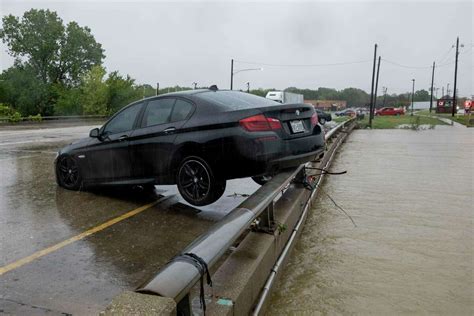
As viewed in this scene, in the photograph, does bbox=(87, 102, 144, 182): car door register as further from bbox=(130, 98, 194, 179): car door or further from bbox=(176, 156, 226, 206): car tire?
bbox=(176, 156, 226, 206): car tire

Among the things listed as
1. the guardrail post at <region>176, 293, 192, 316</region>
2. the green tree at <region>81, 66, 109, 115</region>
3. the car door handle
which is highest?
the green tree at <region>81, 66, 109, 115</region>

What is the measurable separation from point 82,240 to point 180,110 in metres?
2.05

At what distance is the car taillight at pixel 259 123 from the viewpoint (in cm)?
514

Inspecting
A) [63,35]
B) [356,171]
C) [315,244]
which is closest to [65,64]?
[63,35]

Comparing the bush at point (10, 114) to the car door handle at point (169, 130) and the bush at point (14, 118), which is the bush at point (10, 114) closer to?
the bush at point (14, 118)

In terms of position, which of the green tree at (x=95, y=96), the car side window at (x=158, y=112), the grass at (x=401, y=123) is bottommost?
the grass at (x=401, y=123)

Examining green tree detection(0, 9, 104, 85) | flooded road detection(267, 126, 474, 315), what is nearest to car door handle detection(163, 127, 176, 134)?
flooded road detection(267, 126, 474, 315)

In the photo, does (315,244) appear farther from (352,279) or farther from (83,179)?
(83,179)

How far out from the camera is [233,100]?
229 inches

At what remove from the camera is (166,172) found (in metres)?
5.75

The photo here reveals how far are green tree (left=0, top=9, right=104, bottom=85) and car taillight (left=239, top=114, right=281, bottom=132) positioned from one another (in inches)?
2335

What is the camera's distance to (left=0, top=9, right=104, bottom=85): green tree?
57.1 meters

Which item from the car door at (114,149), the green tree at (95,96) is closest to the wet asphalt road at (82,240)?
the car door at (114,149)

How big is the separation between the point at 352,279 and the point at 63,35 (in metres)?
62.5
